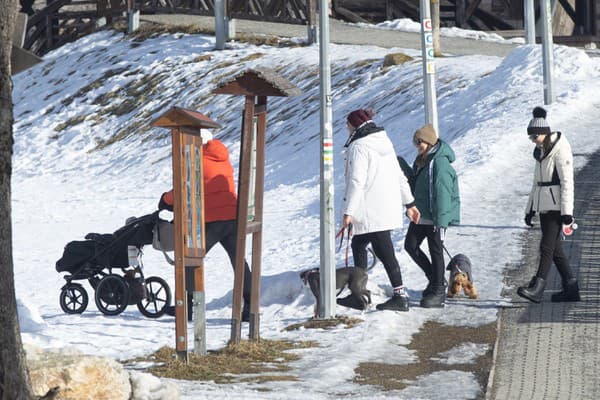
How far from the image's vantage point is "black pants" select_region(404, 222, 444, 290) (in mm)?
11406

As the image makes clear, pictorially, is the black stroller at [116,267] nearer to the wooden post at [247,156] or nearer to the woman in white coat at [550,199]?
the wooden post at [247,156]

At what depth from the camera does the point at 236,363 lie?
981 cm

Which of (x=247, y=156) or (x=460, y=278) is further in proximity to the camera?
(x=460, y=278)

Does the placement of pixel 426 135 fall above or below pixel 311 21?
below

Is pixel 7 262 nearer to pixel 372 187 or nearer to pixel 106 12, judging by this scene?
pixel 372 187

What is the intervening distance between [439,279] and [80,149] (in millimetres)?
17354

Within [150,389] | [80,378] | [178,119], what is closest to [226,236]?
[178,119]

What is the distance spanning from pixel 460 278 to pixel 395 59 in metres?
13.3

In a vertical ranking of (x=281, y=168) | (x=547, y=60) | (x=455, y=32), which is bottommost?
(x=281, y=168)

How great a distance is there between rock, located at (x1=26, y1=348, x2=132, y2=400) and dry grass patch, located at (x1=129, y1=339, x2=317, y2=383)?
135 cm


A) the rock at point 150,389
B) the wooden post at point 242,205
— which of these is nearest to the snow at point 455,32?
the wooden post at point 242,205

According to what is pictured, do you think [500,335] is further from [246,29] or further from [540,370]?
[246,29]

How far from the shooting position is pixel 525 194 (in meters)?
15.5

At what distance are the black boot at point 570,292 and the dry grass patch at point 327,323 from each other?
5.31 feet
